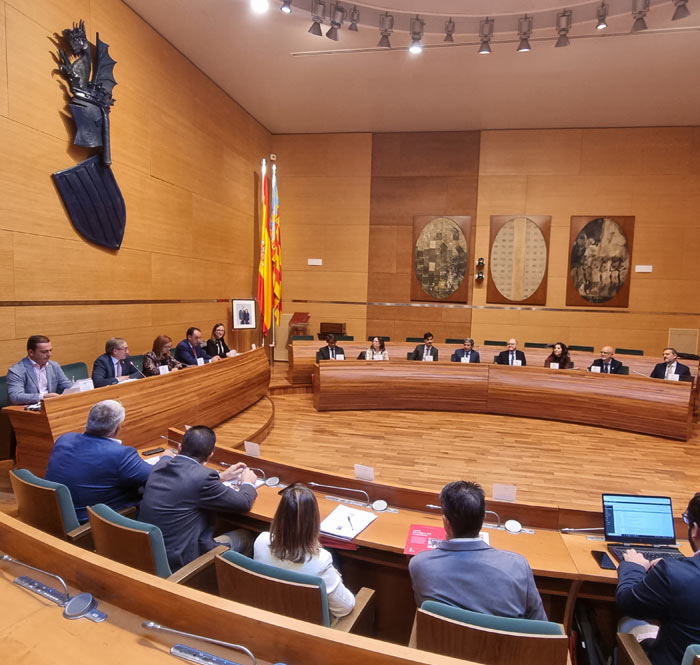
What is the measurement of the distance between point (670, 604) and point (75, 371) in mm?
4903

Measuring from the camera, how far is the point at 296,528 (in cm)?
168

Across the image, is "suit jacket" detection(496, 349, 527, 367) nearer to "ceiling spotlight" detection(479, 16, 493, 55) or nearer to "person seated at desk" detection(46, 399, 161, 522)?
"ceiling spotlight" detection(479, 16, 493, 55)

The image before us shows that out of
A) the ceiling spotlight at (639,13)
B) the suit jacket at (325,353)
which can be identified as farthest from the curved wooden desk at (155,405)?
the ceiling spotlight at (639,13)

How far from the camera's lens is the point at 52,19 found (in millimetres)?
4352

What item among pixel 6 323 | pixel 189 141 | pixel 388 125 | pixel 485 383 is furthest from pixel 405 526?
pixel 388 125

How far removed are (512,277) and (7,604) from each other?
8.93 meters

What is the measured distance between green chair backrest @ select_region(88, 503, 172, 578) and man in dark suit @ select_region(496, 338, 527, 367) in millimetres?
5726

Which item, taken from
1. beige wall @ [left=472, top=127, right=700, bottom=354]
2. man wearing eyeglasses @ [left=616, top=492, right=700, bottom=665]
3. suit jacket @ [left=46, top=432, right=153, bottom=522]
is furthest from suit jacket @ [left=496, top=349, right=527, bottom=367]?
suit jacket @ [left=46, top=432, right=153, bottom=522]

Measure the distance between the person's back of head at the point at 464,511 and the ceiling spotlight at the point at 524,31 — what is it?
18.2ft

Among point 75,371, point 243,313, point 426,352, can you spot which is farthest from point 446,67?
point 75,371

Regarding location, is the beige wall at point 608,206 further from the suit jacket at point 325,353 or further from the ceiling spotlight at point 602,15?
the ceiling spotlight at point 602,15

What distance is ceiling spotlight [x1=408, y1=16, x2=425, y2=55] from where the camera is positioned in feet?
17.6

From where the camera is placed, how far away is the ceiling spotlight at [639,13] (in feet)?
16.1

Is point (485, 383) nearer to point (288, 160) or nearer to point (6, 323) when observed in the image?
point (6, 323)
